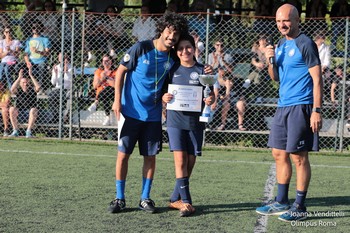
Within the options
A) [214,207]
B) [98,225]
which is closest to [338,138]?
[214,207]

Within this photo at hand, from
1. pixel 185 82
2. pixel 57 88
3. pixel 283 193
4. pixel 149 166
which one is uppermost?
pixel 185 82

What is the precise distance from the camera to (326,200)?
8.32 metres

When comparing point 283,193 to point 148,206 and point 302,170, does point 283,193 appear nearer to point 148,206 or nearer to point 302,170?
point 302,170

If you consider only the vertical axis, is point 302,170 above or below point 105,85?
below

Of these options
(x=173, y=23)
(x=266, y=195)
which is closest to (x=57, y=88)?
(x=266, y=195)

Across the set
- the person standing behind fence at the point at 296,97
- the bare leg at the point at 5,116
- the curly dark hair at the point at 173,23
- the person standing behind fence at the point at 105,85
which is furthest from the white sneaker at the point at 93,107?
the person standing behind fence at the point at 296,97

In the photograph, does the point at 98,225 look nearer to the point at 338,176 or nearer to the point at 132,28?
the point at 338,176

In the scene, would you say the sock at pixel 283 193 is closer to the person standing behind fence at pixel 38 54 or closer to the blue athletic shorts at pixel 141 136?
the blue athletic shorts at pixel 141 136

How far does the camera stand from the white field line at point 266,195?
6844 mm

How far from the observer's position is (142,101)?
24.7 feet

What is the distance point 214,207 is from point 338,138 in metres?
6.33

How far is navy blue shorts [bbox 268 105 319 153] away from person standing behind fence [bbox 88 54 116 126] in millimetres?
6962

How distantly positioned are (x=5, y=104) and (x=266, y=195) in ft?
22.6

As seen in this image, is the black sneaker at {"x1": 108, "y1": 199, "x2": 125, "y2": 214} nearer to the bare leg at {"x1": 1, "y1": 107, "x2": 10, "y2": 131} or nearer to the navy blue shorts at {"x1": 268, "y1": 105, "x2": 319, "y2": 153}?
the navy blue shorts at {"x1": 268, "y1": 105, "x2": 319, "y2": 153}
